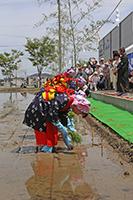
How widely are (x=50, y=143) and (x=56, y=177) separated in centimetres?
223

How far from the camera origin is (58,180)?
24.1 ft

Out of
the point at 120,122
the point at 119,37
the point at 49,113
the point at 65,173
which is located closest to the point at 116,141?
the point at 49,113

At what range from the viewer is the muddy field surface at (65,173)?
648 cm

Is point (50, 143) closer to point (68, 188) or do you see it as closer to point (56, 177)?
point (56, 177)

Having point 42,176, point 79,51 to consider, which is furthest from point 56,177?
point 79,51

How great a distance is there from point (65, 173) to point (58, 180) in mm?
540

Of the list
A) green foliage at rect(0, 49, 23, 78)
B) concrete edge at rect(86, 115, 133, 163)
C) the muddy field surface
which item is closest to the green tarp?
concrete edge at rect(86, 115, 133, 163)

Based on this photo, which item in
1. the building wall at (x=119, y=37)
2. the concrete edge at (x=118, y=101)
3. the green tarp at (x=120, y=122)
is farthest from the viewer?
the building wall at (x=119, y=37)

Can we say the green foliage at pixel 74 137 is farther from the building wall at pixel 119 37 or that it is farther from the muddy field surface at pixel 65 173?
Answer: the building wall at pixel 119 37

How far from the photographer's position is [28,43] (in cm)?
6669

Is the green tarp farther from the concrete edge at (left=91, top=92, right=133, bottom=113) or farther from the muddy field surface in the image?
the muddy field surface

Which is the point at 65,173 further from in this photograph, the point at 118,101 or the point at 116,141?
the point at 118,101

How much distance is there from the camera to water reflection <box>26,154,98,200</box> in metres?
6.43

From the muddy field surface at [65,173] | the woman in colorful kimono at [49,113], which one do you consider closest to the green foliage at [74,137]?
the muddy field surface at [65,173]
